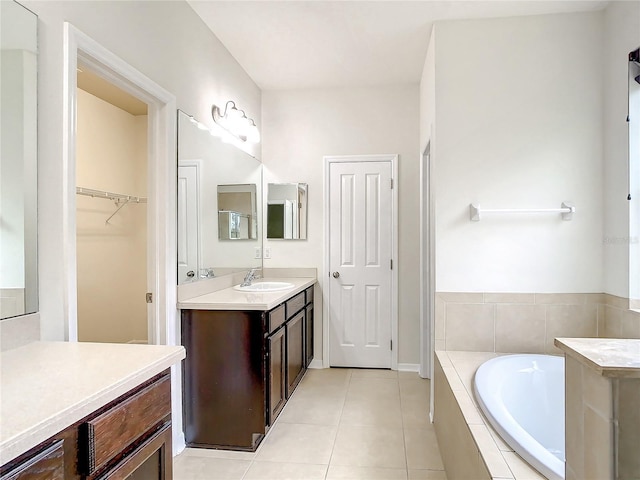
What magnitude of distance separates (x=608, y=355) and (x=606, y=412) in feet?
0.32

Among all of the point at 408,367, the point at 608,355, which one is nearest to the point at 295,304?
the point at 408,367

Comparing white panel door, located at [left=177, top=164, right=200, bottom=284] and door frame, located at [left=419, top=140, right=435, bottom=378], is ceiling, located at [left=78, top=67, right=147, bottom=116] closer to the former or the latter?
white panel door, located at [left=177, top=164, right=200, bottom=284]

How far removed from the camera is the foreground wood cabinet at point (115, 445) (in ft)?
2.61

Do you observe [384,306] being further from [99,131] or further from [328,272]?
[99,131]

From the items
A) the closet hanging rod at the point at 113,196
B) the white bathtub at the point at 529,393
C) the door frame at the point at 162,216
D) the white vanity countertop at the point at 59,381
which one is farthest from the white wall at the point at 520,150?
the closet hanging rod at the point at 113,196

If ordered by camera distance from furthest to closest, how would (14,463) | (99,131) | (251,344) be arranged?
1. (99,131)
2. (251,344)
3. (14,463)

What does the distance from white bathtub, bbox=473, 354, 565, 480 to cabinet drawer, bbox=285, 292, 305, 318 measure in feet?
4.27

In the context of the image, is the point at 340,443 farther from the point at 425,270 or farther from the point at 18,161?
the point at 18,161

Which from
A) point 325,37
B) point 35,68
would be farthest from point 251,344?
point 325,37

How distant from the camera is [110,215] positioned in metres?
3.88

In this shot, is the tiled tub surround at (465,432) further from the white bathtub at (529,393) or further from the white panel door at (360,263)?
the white panel door at (360,263)

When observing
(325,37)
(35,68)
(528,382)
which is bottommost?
(528,382)

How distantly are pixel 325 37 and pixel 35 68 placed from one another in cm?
196

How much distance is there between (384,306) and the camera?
12.3ft
